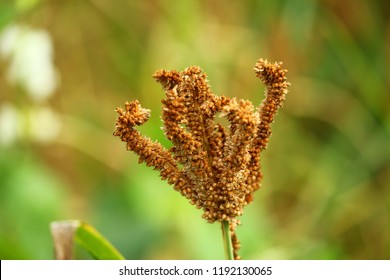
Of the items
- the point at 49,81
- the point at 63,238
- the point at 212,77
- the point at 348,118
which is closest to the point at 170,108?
the point at 63,238

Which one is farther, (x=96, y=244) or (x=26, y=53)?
(x=26, y=53)

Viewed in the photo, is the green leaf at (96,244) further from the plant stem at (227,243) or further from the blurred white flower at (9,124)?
the blurred white flower at (9,124)

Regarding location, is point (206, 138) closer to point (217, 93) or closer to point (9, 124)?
point (9, 124)

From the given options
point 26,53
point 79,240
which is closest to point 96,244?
point 79,240

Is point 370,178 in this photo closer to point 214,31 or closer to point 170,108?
point 214,31

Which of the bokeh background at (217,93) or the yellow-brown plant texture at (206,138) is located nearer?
the yellow-brown plant texture at (206,138)

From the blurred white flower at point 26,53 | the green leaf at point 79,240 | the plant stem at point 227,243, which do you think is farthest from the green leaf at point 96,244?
the blurred white flower at point 26,53

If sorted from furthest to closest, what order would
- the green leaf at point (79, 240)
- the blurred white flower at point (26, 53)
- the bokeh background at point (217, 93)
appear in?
the bokeh background at point (217, 93) → the blurred white flower at point (26, 53) → the green leaf at point (79, 240)

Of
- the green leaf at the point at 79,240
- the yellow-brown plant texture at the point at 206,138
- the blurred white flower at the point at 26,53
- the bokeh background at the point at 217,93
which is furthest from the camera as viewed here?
the bokeh background at the point at 217,93
